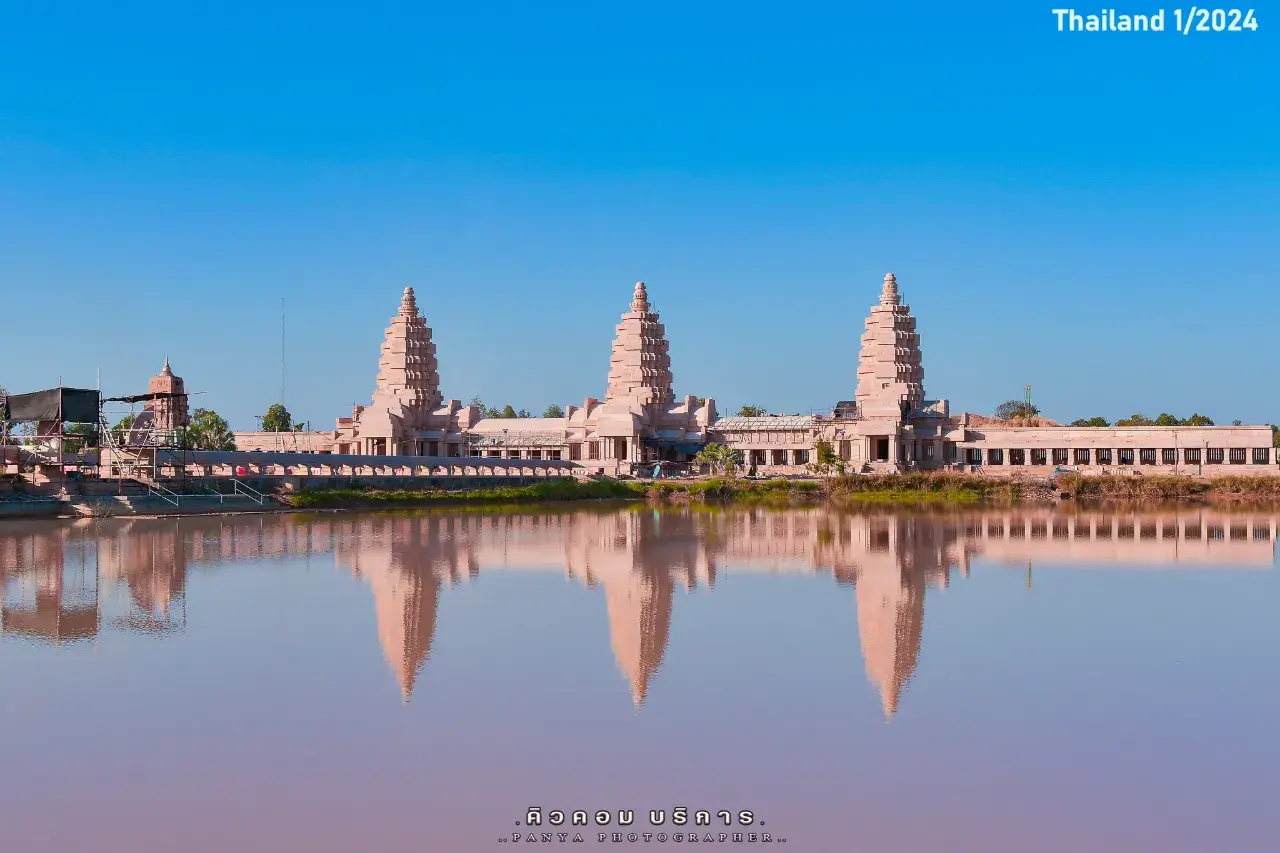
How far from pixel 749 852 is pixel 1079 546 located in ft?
84.2

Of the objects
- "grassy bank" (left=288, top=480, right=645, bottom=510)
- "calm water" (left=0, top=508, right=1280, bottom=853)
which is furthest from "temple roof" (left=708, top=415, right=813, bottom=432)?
"calm water" (left=0, top=508, right=1280, bottom=853)

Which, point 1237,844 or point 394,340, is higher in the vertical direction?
point 394,340

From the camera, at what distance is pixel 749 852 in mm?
8148

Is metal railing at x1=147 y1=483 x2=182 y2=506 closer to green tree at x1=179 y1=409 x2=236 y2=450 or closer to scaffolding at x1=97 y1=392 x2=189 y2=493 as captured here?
scaffolding at x1=97 y1=392 x2=189 y2=493

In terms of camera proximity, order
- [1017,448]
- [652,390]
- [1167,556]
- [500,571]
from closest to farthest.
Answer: [500,571] < [1167,556] < [1017,448] < [652,390]

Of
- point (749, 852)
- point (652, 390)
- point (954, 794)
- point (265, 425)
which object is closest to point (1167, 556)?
point (954, 794)

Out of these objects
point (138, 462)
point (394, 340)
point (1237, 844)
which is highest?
point (394, 340)

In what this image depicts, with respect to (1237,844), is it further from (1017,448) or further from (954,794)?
(1017,448)

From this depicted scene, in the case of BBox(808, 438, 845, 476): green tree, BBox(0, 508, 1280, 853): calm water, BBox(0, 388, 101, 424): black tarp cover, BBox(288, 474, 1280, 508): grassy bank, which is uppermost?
BBox(0, 388, 101, 424): black tarp cover

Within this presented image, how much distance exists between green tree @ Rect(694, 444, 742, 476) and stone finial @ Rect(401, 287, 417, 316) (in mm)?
21995

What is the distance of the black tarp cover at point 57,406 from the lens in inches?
1644

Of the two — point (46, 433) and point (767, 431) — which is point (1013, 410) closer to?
point (767, 431)

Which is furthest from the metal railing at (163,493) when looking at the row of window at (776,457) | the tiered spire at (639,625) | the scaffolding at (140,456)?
the row of window at (776,457)

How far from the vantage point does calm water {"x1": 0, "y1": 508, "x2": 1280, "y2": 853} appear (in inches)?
346
